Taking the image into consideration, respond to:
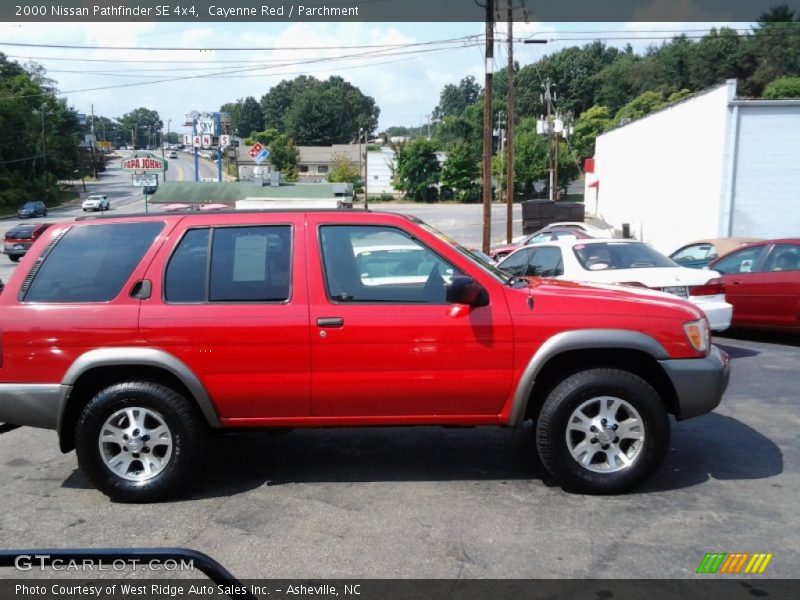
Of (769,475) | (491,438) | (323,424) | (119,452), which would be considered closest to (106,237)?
(119,452)

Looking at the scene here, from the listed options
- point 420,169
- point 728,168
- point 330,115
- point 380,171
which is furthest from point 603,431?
point 330,115

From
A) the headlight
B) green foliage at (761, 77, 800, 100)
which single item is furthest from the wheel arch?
green foliage at (761, 77, 800, 100)

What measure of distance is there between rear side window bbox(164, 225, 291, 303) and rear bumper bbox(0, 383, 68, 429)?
974mm

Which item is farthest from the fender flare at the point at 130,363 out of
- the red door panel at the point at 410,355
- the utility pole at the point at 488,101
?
the utility pole at the point at 488,101

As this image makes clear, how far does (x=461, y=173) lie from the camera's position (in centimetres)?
7781

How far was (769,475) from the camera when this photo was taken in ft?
17.1

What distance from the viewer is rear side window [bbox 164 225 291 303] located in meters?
4.97

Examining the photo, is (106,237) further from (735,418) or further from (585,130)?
(585,130)

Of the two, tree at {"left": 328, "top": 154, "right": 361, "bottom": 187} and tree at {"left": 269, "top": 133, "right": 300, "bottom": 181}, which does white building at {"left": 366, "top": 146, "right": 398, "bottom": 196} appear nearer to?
tree at {"left": 328, "top": 154, "right": 361, "bottom": 187}

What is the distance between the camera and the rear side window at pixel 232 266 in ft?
16.3

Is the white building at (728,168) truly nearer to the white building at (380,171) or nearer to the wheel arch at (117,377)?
the wheel arch at (117,377)

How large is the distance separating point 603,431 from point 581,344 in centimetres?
61

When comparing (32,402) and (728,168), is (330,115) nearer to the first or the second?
(728,168)

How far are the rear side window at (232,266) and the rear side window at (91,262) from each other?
0.30 m
